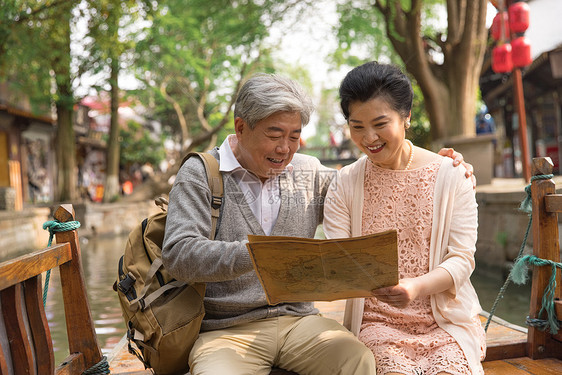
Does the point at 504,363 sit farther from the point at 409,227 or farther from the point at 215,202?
the point at 215,202

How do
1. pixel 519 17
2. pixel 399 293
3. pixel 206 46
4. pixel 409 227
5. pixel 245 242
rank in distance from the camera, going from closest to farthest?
pixel 399 293 < pixel 245 242 < pixel 409 227 < pixel 519 17 < pixel 206 46

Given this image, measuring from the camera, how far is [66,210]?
225 cm

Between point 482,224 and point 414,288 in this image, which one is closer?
point 414,288

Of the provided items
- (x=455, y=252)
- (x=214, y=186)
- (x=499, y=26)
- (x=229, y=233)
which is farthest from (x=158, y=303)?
(x=499, y=26)

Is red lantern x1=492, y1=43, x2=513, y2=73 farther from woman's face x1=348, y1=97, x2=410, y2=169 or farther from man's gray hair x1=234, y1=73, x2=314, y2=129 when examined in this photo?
man's gray hair x1=234, y1=73, x2=314, y2=129

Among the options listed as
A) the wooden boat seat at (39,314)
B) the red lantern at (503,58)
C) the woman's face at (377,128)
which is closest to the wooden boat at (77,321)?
the wooden boat seat at (39,314)

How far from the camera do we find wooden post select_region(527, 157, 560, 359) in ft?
8.54

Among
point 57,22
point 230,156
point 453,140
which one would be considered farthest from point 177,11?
point 230,156

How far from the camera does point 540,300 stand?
2654 mm

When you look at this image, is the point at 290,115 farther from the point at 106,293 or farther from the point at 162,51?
the point at 162,51

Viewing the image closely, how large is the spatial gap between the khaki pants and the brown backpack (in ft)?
0.32

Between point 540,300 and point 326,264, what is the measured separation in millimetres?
1500

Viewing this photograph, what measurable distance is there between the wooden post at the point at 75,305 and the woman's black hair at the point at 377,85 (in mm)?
1273

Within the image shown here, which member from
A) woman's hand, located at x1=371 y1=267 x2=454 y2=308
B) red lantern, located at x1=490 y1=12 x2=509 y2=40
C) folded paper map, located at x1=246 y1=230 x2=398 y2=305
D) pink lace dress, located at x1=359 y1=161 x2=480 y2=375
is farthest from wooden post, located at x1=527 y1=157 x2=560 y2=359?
red lantern, located at x1=490 y1=12 x2=509 y2=40
